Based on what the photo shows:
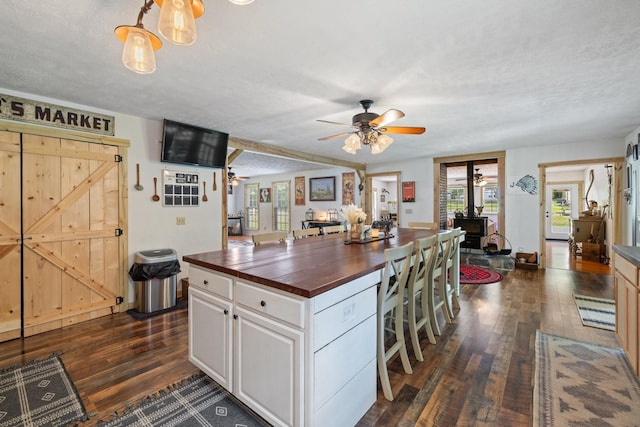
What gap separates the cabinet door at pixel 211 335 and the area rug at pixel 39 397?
2.28ft

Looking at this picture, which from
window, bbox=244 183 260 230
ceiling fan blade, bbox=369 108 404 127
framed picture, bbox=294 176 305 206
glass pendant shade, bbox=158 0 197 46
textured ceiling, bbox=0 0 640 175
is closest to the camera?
glass pendant shade, bbox=158 0 197 46

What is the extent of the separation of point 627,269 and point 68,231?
201 inches

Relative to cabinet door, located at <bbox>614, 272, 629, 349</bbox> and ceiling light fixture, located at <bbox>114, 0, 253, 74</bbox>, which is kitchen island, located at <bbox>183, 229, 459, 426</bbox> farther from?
cabinet door, located at <bbox>614, 272, 629, 349</bbox>

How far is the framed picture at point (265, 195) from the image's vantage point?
34.0ft

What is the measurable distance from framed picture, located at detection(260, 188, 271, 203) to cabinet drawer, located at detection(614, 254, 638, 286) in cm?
913

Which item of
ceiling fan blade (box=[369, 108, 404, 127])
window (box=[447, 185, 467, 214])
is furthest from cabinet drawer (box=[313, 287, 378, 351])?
window (box=[447, 185, 467, 214])

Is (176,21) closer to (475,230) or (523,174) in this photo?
(523,174)

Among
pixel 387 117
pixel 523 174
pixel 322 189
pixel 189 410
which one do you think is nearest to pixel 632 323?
pixel 387 117

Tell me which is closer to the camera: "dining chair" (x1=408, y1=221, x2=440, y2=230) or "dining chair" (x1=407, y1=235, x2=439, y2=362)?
"dining chair" (x1=407, y1=235, x2=439, y2=362)

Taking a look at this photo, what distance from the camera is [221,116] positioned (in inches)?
138

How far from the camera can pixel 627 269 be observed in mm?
2109

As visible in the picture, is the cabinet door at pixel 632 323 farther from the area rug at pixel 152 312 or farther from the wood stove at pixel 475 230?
the wood stove at pixel 475 230

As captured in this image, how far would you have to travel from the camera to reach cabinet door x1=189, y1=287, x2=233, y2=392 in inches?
69.1

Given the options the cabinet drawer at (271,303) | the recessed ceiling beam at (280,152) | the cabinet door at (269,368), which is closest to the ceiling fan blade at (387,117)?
the cabinet drawer at (271,303)
